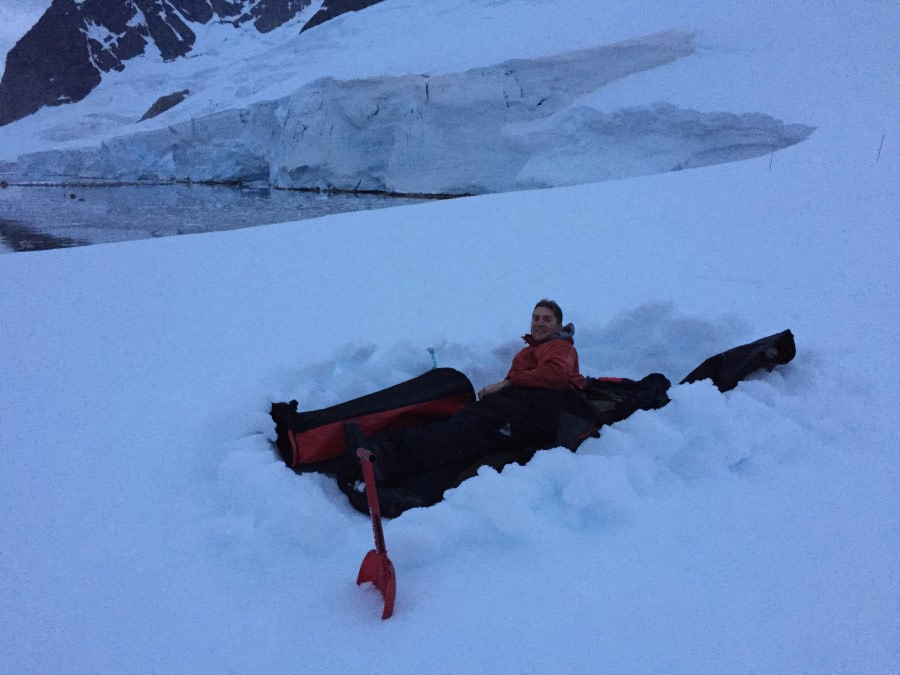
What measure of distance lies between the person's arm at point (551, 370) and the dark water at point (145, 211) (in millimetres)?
7265

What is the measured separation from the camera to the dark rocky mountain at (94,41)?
49.1 meters

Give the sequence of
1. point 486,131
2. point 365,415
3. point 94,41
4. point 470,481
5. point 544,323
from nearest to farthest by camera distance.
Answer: point 470,481, point 365,415, point 544,323, point 486,131, point 94,41

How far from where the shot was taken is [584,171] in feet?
29.3

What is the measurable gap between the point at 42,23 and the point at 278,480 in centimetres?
7230

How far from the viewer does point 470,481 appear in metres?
1.14

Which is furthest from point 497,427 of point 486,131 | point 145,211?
point 145,211

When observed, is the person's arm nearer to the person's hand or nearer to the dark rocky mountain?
the person's hand

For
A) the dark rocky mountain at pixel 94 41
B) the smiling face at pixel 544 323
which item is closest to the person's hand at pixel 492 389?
the smiling face at pixel 544 323

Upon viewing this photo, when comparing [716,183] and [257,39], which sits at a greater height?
[257,39]

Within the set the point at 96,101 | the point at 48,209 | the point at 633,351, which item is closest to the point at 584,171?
the point at 633,351

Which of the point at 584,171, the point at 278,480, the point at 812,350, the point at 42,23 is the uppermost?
the point at 42,23

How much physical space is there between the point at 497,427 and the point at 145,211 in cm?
1204

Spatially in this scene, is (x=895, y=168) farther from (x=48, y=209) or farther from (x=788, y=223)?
(x=48, y=209)

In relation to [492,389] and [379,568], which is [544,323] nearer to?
[492,389]
